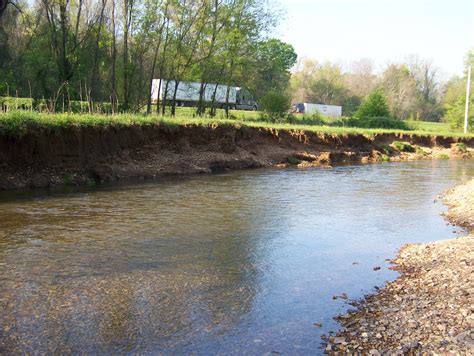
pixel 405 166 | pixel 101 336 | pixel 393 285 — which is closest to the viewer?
pixel 101 336

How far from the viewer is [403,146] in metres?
34.4

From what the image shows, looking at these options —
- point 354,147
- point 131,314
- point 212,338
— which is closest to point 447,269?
point 212,338

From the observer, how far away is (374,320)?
18.9 feet

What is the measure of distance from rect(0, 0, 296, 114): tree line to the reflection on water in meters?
10.5

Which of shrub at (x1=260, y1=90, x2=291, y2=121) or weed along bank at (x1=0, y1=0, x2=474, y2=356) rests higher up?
shrub at (x1=260, y1=90, x2=291, y2=121)

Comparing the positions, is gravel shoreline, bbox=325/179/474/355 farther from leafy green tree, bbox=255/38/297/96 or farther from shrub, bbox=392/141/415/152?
leafy green tree, bbox=255/38/297/96

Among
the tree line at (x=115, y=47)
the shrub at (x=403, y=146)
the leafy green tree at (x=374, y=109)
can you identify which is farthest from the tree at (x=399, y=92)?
the tree line at (x=115, y=47)

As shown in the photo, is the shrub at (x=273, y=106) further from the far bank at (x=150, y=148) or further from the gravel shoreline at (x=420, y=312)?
the gravel shoreline at (x=420, y=312)

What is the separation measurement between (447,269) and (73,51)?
22070 millimetres

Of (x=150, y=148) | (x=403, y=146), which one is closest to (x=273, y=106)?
(x=403, y=146)

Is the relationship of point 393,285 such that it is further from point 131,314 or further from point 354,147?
point 354,147

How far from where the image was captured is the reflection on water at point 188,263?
5496 millimetres

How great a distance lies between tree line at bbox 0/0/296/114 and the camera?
2484 centimetres

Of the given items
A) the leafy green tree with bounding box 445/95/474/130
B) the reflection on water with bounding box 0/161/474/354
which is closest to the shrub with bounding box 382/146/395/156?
the reflection on water with bounding box 0/161/474/354
